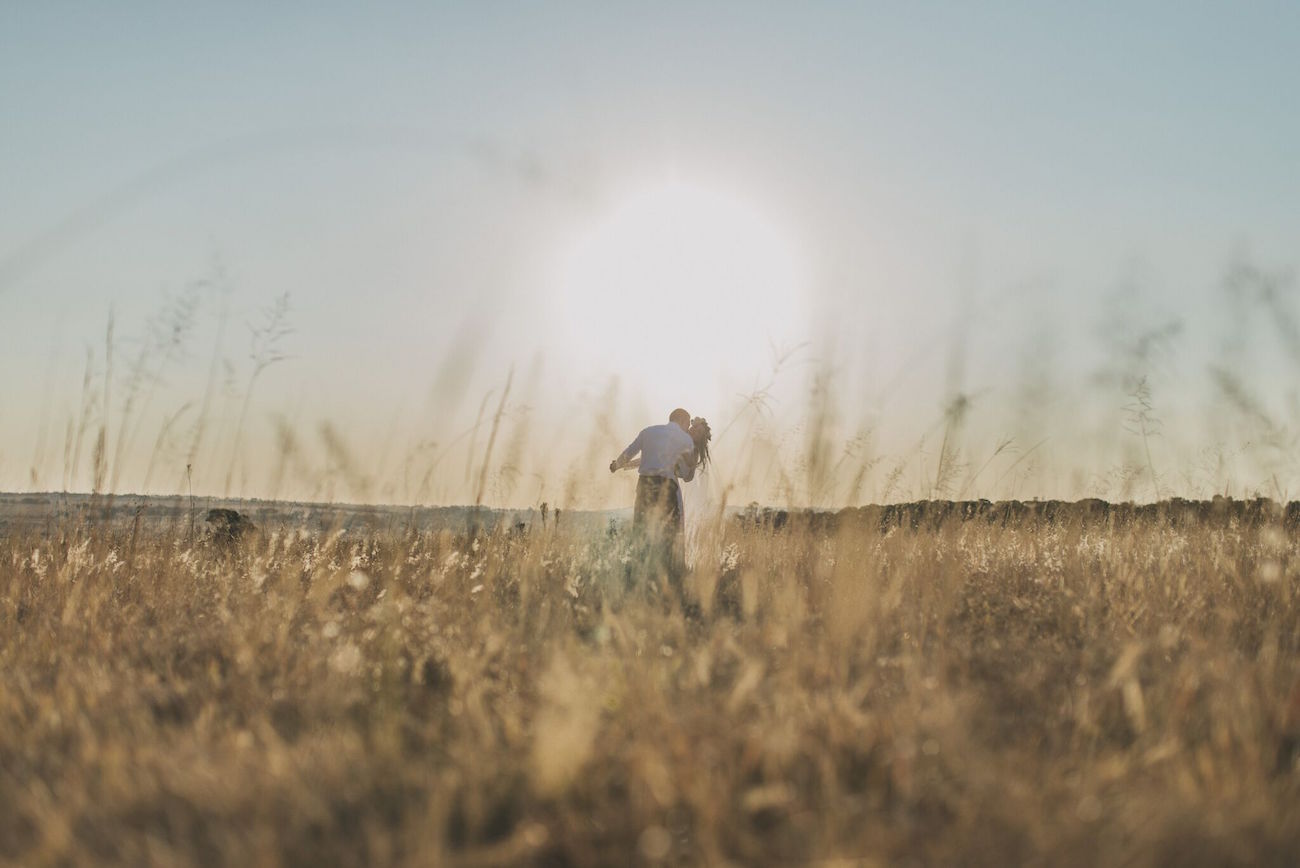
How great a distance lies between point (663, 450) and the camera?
8430mm

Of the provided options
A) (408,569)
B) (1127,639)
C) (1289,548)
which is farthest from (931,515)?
(408,569)

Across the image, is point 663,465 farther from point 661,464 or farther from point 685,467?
point 685,467

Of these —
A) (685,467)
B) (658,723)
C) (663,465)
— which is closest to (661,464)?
(663,465)

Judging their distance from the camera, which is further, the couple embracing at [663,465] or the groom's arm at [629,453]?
the couple embracing at [663,465]

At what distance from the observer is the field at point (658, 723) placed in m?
1.55

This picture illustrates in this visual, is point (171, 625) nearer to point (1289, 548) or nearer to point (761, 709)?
point (761, 709)

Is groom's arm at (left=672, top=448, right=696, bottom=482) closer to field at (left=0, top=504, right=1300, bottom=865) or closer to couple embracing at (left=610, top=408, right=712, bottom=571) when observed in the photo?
couple embracing at (left=610, top=408, right=712, bottom=571)

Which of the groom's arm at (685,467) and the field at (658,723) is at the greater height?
the groom's arm at (685,467)

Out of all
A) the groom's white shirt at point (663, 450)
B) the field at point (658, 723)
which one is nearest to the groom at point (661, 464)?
the groom's white shirt at point (663, 450)

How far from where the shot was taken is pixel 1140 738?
218cm

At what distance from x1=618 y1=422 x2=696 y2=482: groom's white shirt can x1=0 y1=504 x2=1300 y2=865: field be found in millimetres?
4011

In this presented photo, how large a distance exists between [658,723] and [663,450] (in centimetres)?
647

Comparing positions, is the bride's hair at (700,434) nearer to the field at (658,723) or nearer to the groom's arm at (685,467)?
the groom's arm at (685,467)

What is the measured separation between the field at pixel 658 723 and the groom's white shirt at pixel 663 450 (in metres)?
4.01
